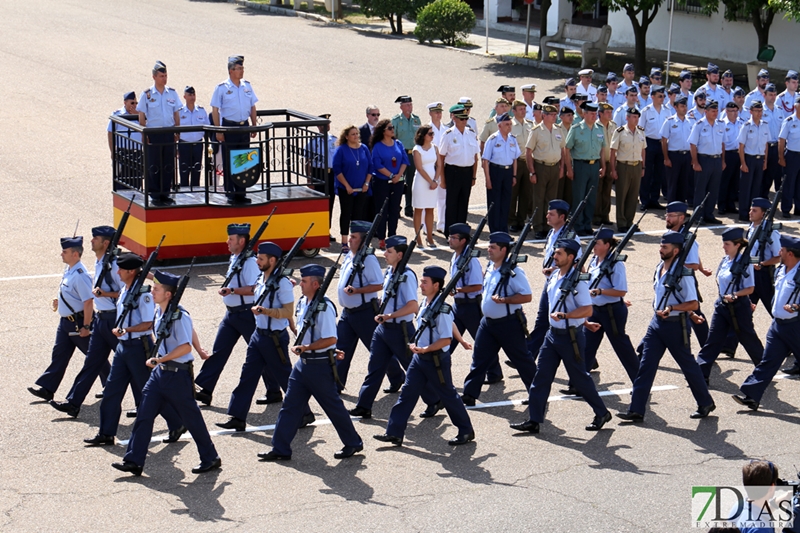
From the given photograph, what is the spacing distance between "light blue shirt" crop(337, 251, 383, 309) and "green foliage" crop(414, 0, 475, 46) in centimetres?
2222

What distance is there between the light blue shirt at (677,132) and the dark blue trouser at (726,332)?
22.0 feet

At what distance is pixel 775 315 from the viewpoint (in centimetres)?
1092

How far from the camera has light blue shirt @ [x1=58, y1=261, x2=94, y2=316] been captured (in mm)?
10609

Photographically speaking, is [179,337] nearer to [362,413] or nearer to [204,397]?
[204,397]

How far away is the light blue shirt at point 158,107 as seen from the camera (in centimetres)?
1549

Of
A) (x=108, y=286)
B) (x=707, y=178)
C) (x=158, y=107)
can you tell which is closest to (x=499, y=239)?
(x=108, y=286)

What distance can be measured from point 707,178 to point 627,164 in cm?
138

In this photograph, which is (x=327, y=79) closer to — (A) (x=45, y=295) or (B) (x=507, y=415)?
(A) (x=45, y=295)

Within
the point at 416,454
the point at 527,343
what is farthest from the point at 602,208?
the point at 416,454

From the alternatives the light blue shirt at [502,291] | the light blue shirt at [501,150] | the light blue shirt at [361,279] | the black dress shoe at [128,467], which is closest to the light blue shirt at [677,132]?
the light blue shirt at [501,150]

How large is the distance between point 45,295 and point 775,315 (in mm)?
8290

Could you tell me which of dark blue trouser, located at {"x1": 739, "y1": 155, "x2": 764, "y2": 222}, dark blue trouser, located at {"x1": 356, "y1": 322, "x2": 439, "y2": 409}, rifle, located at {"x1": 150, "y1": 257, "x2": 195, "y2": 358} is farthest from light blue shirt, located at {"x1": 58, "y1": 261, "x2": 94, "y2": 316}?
dark blue trouser, located at {"x1": 739, "y1": 155, "x2": 764, "y2": 222}

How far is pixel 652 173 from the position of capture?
60.5 ft

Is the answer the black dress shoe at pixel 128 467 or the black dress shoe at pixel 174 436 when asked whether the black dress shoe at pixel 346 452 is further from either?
the black dress shoe at pixel 128 467
